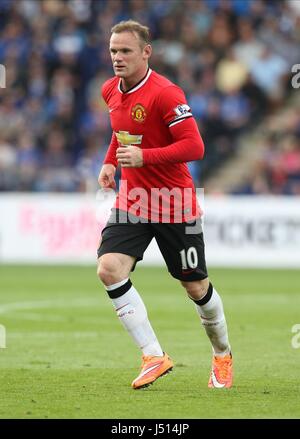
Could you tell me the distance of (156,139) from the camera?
8.06 m

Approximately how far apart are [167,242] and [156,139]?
0.77 m

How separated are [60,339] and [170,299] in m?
4.43

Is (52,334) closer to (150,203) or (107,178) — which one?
(107,178)

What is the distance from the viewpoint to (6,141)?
23.9m

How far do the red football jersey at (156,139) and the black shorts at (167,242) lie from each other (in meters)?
0.08

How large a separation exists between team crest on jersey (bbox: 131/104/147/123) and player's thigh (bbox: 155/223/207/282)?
2.63 feet

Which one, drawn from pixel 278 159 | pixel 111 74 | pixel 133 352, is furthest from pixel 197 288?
pixel 111 74

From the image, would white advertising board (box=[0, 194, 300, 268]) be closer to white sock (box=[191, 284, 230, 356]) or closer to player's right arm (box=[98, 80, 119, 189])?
player's right arm (box=[98, 80, 119, 189])

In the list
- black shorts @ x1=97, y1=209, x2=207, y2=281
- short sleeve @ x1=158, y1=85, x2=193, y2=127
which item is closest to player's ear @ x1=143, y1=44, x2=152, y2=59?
short sleeve @ x1=158, y1=85, x2=193, y2=127

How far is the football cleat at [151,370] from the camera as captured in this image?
25.8ft

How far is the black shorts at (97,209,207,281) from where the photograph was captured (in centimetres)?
800

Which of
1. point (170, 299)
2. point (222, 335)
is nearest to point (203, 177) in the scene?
point (170, 299)

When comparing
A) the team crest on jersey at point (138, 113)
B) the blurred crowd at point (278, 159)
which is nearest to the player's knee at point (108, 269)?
the team crest on jersey at point (138, 113)
